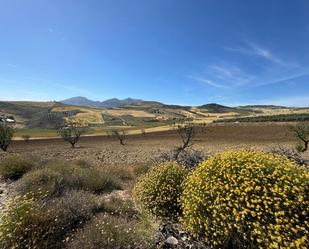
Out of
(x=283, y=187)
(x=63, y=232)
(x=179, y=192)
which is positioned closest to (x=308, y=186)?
(x=283, y=187)

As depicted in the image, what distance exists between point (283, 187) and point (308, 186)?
457mm

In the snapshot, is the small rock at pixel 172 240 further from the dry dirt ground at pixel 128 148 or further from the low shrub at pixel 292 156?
the dry dirt ground at pixel 128 148

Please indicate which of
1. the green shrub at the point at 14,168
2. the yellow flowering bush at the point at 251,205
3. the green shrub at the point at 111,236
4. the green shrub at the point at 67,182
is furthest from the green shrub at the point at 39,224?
the green shrub at the point at 14,168

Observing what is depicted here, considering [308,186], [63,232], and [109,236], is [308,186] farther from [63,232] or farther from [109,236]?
[63,232]

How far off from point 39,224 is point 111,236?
157 cm

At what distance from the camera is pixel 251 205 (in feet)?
13.7

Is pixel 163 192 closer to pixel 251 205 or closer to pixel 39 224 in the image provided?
pixel 251 205

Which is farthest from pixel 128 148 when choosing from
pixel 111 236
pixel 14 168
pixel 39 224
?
pixel 111 236

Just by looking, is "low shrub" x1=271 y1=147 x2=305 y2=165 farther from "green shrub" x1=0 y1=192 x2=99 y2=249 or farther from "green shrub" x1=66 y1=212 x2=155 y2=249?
"green shrub" x1=0 y1=192 x2=99 y2=249

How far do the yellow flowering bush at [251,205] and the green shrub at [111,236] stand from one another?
96 cm

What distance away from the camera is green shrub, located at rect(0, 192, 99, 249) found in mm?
4766

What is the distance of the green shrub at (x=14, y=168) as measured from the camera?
11648 millimetres

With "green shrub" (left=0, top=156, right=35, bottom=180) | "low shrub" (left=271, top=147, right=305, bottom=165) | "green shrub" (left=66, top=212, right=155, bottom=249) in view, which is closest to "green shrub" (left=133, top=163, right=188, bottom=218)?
"green shrub" (left=66, top=212, right=155, bottom=249)

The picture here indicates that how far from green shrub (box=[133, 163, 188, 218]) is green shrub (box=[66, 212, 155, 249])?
4.42 ft
